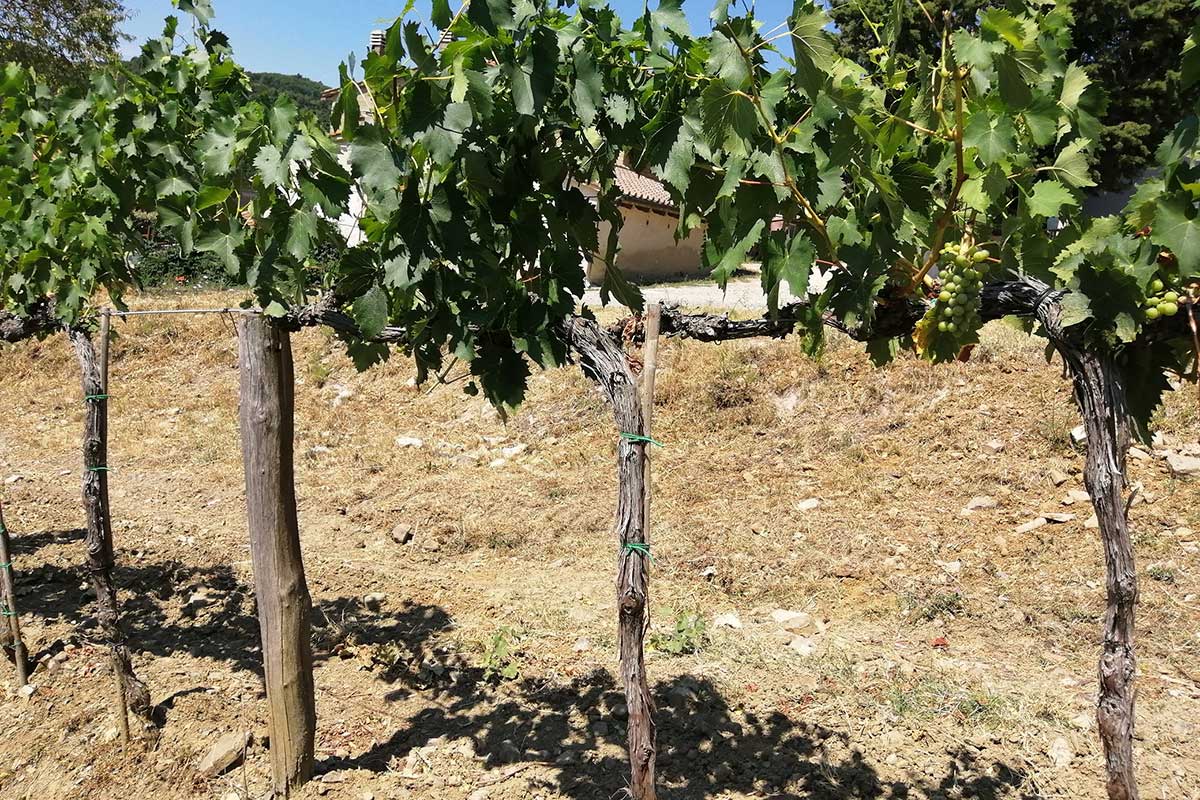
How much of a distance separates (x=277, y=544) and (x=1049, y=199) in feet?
9.08

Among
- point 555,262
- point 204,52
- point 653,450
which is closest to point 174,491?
point 653,450

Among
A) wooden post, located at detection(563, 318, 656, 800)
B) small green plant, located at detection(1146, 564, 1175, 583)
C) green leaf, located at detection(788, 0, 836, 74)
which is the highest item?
green leaf, located at detection(788, 0, 836, 74)

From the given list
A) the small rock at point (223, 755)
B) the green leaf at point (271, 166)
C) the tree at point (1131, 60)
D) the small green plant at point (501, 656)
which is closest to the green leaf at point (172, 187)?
the green leaf at point (271, 166)

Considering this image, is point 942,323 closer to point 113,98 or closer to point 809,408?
point 113,98

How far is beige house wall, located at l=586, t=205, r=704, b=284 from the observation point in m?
17.9

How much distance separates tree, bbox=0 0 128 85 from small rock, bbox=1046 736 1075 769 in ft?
67.8

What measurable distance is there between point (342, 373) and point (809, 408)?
559 centimetres

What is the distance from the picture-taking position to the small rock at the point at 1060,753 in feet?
11.0

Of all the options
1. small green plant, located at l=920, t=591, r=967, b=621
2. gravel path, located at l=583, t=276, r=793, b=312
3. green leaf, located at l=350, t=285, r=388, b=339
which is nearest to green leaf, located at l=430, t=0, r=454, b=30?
green leaf, located at l=350, t=285, r=388, b=339

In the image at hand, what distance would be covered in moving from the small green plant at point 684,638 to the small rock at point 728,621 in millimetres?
120

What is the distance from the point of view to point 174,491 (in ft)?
25.2

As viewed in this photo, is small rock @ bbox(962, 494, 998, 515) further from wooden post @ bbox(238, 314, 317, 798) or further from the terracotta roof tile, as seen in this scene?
the terracotta roof tile

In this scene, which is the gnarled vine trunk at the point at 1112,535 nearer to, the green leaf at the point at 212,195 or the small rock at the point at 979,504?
the green leaf at the point at 212,195

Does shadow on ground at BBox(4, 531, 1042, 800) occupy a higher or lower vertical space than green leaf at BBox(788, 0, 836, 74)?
lower
